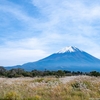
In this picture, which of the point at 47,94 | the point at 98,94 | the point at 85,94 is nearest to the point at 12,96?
the point at 47,94

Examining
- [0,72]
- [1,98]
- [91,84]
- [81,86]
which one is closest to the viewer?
[1,98]

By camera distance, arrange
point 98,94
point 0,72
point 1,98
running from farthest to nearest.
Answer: point 0,72, point 98,94, point 1,98

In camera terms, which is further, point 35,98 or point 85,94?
point 85,94

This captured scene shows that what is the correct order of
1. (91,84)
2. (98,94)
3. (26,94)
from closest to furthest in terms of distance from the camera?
(26,94) < (98,94) < (91,84)

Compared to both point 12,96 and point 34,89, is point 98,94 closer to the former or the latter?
point 34,89

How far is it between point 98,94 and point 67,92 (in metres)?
1.43

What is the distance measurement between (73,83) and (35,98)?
14.1 feet

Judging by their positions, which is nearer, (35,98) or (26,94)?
(35,98)

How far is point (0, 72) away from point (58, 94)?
33439 mm

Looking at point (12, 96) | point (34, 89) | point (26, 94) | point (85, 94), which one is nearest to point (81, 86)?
point (85, 94)

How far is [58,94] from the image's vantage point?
377 inches

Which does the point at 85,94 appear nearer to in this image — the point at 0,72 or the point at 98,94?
the point at 98,94

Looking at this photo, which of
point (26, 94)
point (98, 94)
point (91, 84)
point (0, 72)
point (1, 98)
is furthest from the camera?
point (0, 72)

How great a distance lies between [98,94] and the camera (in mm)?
10227
